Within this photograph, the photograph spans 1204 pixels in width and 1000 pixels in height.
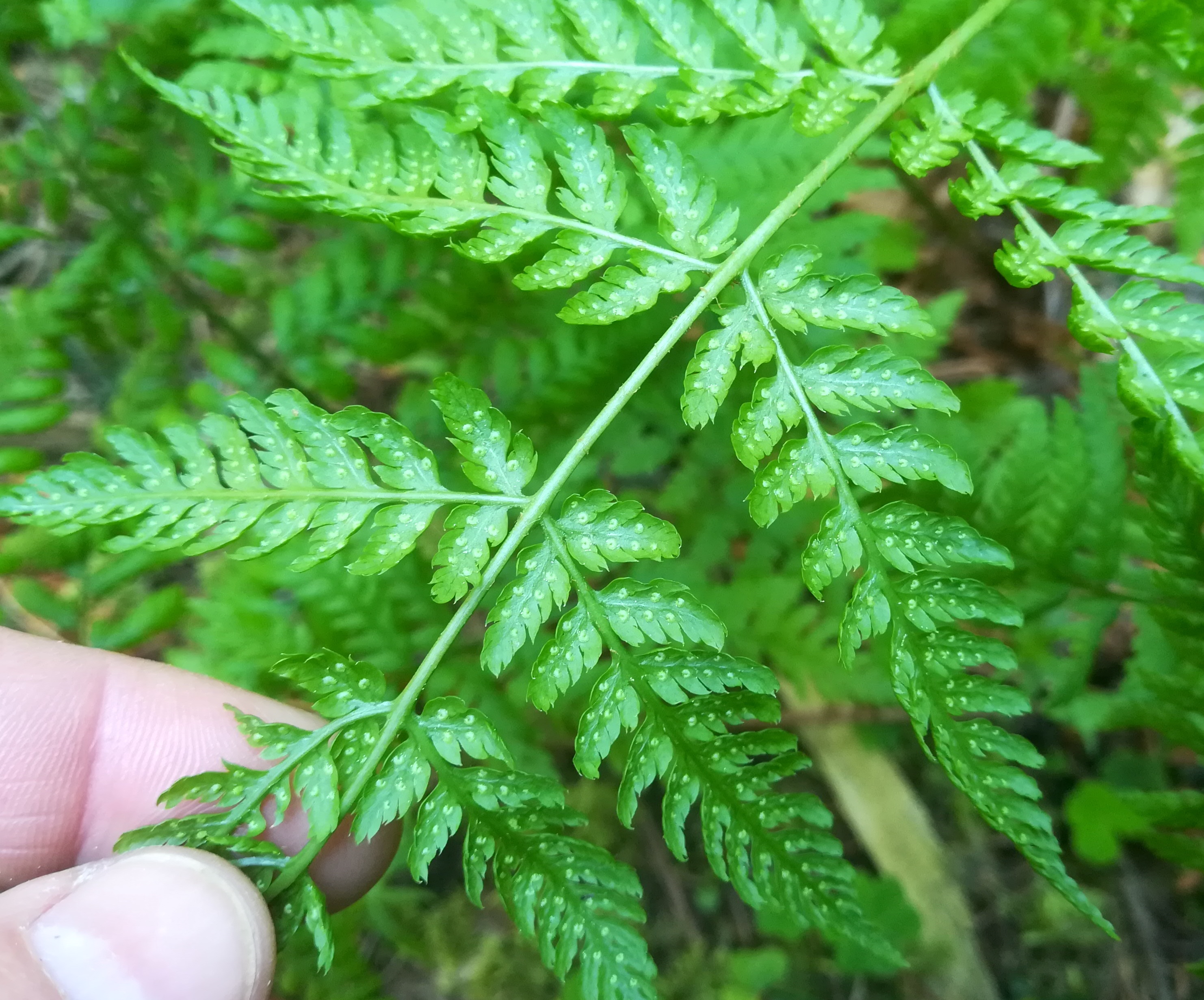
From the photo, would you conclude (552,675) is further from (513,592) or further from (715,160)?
(715,160)

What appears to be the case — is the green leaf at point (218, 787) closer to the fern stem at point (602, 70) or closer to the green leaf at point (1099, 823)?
the fern stem at point (602, 70)

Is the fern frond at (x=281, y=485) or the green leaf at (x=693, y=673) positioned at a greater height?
the green leaf at (x=693, y=673)

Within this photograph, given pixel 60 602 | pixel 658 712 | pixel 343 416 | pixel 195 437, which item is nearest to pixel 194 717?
pixel 60 602

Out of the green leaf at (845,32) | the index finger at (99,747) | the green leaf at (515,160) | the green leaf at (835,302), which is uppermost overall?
the green leaf at (845,32)

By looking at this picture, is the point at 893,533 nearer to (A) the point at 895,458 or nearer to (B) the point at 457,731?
(A) the point at 895,458

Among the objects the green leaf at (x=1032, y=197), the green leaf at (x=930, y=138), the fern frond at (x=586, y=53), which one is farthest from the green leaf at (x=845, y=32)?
the green leaf at (x=1032, y=197)
